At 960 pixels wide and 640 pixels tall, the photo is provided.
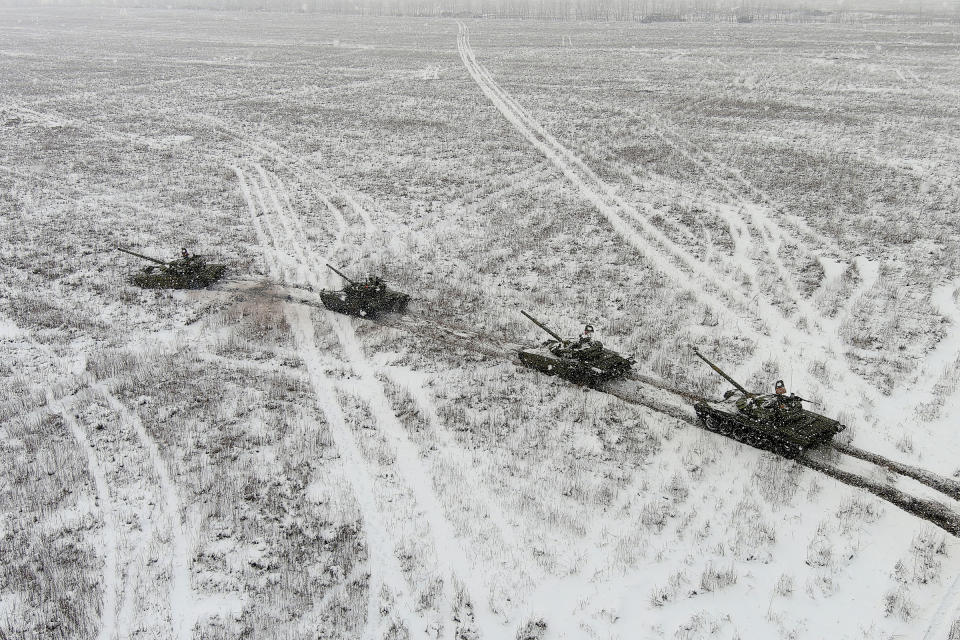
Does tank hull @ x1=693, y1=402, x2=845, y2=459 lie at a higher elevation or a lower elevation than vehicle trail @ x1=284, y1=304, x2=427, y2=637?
higher

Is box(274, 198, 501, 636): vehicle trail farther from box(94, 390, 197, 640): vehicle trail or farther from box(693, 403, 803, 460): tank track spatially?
box(693, 403, 803, 460): tank track

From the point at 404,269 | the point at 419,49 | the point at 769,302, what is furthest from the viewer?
the point at 419,49

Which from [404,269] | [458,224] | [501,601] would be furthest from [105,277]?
[501,601]

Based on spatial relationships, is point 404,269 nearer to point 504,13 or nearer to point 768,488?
point 768,488

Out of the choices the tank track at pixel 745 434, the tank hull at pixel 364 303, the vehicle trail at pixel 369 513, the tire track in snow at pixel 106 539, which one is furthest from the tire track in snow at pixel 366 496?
the tank track at pixel 745 434

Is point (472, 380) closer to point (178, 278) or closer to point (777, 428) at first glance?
point (777, 428)

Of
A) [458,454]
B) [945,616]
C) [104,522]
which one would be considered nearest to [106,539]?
[104,522]

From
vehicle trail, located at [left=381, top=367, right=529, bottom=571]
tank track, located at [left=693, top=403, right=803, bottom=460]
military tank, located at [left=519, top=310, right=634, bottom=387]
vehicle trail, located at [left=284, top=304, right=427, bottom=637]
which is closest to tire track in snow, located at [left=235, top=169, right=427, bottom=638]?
vehicle trail, located at [left=284, top=304, right=427, bottom=637]
